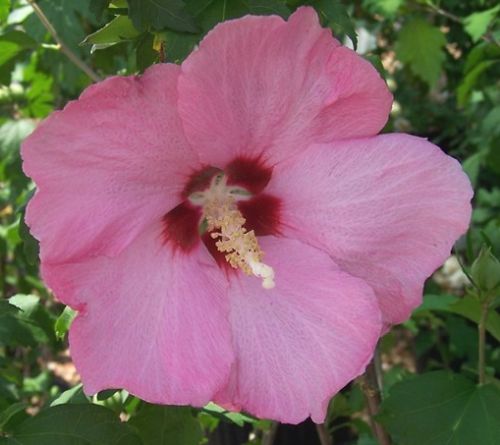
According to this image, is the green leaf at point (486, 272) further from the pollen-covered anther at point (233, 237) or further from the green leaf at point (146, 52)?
the green leaf at point (146, 52)

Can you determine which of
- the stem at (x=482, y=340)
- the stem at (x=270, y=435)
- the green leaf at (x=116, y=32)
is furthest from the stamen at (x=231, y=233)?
the stem at (x=270, y=435)

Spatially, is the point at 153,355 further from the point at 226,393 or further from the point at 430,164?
the point at 430,164

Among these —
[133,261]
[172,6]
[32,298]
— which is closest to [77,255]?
[133,261]

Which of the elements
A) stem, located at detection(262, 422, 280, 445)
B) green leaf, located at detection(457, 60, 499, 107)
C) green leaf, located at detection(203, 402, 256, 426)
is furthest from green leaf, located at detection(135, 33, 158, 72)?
green leaf, located at detection(457, 60, 499, 107)

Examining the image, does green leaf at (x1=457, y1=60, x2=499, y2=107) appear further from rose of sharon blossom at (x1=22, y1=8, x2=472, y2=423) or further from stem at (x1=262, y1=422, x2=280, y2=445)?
rose of sharon blossom at (x1=22, y1=8, x2=472, y2=423)

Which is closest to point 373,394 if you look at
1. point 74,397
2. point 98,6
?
point 74,397

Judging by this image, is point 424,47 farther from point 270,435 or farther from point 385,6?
point 270,435

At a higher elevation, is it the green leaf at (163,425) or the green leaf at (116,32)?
the green leaf at (116,32)
